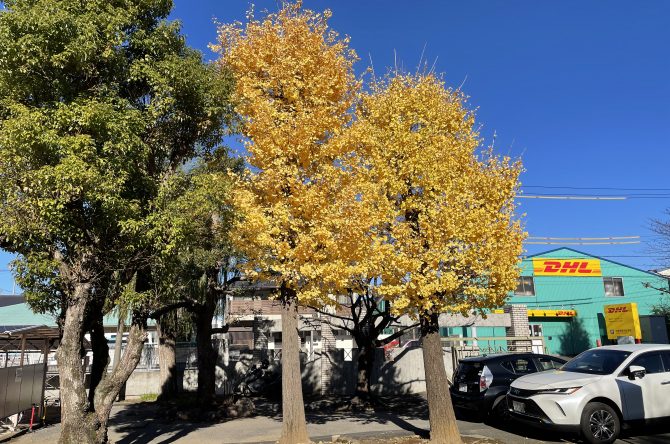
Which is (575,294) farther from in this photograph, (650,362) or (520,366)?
(650,362)

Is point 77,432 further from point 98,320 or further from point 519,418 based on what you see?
point 519,418

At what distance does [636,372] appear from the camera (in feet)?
28.1

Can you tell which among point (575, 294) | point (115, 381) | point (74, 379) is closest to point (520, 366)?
point (115, 381)

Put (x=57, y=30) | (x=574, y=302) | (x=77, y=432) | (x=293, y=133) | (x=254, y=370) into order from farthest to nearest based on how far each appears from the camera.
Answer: (x=574, y=302) < (x=254, y=370) < (x=293, y=133) < (x=77, y=432) < (x=57, y=30)

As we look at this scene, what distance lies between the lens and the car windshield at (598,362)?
29.5 feet

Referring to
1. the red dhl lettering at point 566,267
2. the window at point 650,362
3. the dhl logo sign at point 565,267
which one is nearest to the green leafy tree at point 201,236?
the window at point 650,362

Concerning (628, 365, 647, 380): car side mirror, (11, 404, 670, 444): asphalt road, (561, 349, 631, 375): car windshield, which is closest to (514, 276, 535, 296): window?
(11, 404, 670, 444): asphalt road

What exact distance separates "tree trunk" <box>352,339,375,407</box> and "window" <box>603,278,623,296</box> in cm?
2296

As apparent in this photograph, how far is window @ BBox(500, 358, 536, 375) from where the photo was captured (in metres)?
11.4

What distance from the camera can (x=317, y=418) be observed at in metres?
13.2

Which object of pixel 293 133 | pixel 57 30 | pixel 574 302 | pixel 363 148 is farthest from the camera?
pixel 574 302

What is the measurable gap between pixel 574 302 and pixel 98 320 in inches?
1171

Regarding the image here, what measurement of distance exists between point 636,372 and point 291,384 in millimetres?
6181

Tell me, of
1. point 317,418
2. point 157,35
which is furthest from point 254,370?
point 157,35
